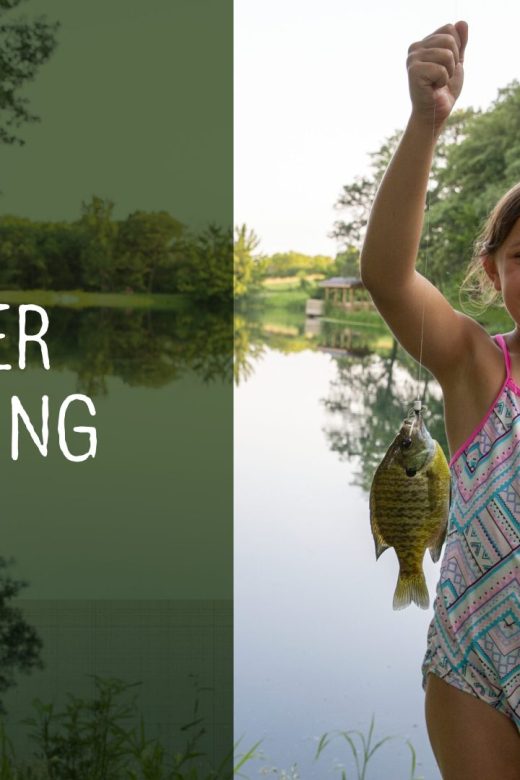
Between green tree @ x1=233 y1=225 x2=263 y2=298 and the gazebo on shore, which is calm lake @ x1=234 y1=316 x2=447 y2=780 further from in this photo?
green tree @ x1=233 y1=225 x2=263 y2=298

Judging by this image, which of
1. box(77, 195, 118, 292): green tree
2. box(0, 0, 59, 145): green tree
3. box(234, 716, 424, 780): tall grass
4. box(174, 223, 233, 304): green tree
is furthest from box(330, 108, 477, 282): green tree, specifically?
box(234, 716, 424, 780): tall grass

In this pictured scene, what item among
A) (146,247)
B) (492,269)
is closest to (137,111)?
(146,247)

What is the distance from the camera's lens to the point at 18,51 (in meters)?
9.17

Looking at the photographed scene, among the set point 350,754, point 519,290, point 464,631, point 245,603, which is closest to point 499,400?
point 519,290

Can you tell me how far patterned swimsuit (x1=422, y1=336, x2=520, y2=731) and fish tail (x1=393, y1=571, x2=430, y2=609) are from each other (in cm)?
2

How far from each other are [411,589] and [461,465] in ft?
0.50

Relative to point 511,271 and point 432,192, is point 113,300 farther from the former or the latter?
Answer: point 511,271

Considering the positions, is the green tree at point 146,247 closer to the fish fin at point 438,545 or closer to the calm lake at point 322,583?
the calm lake at point 322,583

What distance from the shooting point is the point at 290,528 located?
330 inches

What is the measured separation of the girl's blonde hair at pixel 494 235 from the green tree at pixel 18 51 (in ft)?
26.7

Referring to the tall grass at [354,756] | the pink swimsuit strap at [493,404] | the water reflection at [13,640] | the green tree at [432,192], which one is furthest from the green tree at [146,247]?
the pink swimsuit strap at [493,404]

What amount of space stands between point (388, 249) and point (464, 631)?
0.43 m

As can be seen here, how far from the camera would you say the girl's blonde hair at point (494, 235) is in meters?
1.26

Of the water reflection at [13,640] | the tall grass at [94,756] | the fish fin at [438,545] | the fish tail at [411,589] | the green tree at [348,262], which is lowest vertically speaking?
the tall grass at [94,756]
